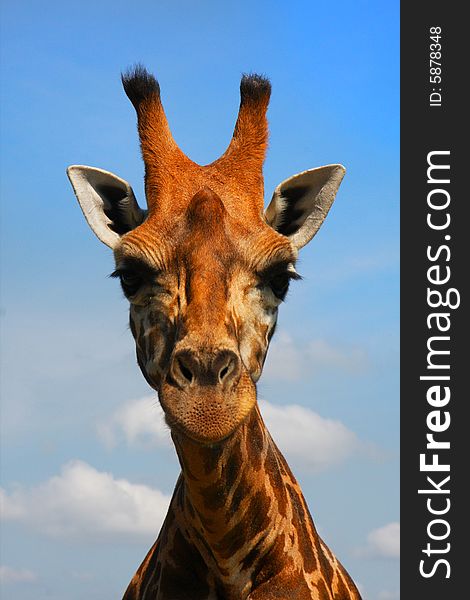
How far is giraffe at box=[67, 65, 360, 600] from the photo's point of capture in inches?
394

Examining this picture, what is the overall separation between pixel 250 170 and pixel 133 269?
7.14 feet

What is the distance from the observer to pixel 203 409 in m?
9.72

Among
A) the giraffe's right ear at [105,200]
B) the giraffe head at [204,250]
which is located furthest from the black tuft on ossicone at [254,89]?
the giraffe's right ear at [105,200]

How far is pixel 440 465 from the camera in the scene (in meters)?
16.1

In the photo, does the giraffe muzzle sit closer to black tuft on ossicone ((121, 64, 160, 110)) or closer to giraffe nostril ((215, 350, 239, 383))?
giraffe nostril ((215, 350, 239, 383))

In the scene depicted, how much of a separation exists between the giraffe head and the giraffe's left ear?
0.04ft

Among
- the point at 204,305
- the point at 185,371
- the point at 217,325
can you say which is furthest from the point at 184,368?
the point at 204,305

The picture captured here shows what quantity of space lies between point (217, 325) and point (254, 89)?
4271mm

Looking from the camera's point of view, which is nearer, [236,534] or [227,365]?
[227,365]

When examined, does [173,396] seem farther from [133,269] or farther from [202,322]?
[133,269]

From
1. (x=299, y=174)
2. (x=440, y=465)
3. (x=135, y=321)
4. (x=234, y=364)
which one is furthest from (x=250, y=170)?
(x=440, y=465)

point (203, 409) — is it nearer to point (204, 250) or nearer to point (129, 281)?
point (204, 250)

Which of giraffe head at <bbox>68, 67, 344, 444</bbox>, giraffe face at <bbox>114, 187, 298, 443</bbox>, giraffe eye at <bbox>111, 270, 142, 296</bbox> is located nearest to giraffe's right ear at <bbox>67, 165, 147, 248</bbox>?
giraffe head at <bbox>68, 67, 344, 444</bbox>

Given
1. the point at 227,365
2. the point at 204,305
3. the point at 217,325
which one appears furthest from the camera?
the point at 204,305
